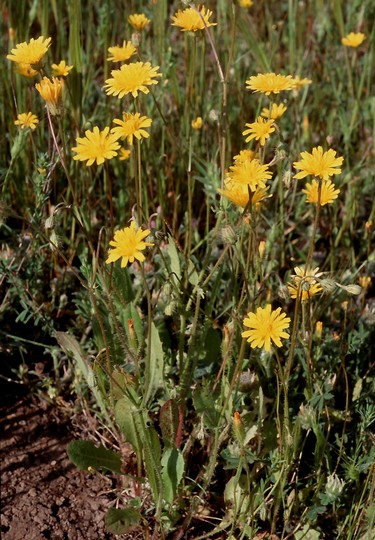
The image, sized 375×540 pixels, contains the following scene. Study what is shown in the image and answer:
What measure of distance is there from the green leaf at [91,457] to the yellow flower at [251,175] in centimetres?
62

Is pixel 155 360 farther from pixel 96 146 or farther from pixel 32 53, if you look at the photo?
pixel 32 53

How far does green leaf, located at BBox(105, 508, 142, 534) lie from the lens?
147 centimetres

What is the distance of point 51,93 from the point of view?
143 cm

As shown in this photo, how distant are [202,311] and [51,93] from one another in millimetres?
583

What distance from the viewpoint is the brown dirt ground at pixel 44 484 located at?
65.5 inches

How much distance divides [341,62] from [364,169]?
0.78 meters

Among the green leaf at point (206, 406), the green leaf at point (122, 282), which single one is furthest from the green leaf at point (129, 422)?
the green leaf at point (122, 282)

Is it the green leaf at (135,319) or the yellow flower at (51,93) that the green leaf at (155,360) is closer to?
the green leaf at (135,319)

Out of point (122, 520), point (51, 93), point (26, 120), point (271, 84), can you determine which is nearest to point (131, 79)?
point (51, 93)

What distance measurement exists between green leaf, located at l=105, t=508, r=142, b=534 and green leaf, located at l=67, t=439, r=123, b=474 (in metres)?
0.09

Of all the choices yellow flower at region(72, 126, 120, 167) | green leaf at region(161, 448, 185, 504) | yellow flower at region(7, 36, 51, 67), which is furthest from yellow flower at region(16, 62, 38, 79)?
green leaf at region(161, 448, 185, 504)

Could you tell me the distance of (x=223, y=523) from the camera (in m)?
1.55

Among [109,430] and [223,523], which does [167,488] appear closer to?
[223,523]

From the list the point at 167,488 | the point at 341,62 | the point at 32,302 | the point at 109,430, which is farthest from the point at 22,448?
the point at 341,62
